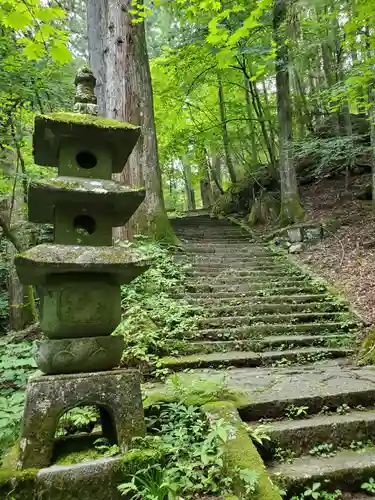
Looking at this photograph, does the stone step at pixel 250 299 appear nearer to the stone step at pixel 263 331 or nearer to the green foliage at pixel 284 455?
the stone step at pixel 263 331

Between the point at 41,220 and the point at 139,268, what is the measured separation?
1247 mm

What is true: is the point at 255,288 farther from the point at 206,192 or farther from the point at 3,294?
the point at 206,192

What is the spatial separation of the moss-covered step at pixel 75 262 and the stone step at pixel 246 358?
2109 millimetres

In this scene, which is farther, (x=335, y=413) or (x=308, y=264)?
(x=308, y=264)

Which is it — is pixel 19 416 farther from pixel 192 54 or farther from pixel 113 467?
pixel 192 54

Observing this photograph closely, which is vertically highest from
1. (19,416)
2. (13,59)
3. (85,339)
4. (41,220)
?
(13,59)

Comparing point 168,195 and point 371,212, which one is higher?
point 168,195

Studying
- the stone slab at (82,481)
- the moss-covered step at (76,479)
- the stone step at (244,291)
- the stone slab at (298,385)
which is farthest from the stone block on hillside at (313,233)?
the stone slab at (82,481)

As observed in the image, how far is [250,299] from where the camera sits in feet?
23.6

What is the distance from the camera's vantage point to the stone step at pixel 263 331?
5.95 metres

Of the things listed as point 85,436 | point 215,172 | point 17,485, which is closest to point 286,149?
point 85,436

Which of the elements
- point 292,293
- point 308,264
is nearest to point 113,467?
point 292,293

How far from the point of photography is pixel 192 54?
12125 mm

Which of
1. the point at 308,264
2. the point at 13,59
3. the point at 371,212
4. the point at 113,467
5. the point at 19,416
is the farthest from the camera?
the point at 371,212
